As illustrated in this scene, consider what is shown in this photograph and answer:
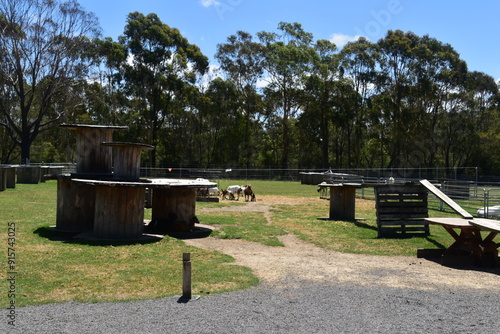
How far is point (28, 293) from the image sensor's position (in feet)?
21.0

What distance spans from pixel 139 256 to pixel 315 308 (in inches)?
162

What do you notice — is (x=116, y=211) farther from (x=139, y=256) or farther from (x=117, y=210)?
(x=139, y=256)

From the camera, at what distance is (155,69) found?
2098 inches

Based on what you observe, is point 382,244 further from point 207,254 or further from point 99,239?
point 99,239

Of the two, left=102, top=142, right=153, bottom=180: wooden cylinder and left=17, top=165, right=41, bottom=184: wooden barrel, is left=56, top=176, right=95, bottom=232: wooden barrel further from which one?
left=17, top=165, right=41, bottom=184: wooden barrel

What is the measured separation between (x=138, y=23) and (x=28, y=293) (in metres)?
48.6

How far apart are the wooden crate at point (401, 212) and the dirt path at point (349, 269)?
2.46 metres

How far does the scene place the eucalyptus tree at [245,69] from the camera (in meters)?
58.1

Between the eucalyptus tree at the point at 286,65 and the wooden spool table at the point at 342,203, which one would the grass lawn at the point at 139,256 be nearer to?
the wooden spool table at the point at 342,203

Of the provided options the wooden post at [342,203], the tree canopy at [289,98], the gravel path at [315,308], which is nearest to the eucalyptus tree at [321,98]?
the tree canopy at [289,98]

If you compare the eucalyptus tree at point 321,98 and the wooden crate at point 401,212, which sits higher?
the eucalyptus tree at point 321,98

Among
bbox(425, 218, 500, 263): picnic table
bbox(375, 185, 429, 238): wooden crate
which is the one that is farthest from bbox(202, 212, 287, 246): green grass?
bbox(425, 218, 500, 263): picnic table

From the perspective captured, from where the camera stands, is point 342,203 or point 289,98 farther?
point 289,98

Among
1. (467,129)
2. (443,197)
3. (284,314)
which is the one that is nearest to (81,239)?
(284,314)
